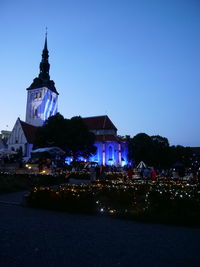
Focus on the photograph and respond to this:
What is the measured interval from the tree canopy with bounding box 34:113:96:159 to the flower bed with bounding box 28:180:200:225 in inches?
1492

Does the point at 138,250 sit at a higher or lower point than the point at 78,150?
lower

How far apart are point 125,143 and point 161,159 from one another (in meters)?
13.9

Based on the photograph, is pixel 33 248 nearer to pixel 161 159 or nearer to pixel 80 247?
pixel 80 247

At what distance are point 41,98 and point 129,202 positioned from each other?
234 feet

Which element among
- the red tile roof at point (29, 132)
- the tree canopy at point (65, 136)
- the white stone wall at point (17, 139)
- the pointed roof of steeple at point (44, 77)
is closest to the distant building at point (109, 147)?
the red tile roof at point (29, 132)

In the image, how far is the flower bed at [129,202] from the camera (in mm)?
8312

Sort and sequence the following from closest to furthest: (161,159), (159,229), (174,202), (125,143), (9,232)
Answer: (9,232), (159,229), (174,202), (161,159), (125,143)

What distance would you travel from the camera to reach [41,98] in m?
75.9

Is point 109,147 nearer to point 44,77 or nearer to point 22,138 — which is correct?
point 22,138

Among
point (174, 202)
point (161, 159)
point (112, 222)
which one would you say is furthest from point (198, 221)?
point (161, 159)

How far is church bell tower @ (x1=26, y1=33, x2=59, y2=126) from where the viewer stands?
249ft

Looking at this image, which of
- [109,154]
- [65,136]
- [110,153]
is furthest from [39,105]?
[65,136]

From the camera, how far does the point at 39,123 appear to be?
76.2 m

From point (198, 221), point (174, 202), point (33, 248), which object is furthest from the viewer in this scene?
point (174, 202)
